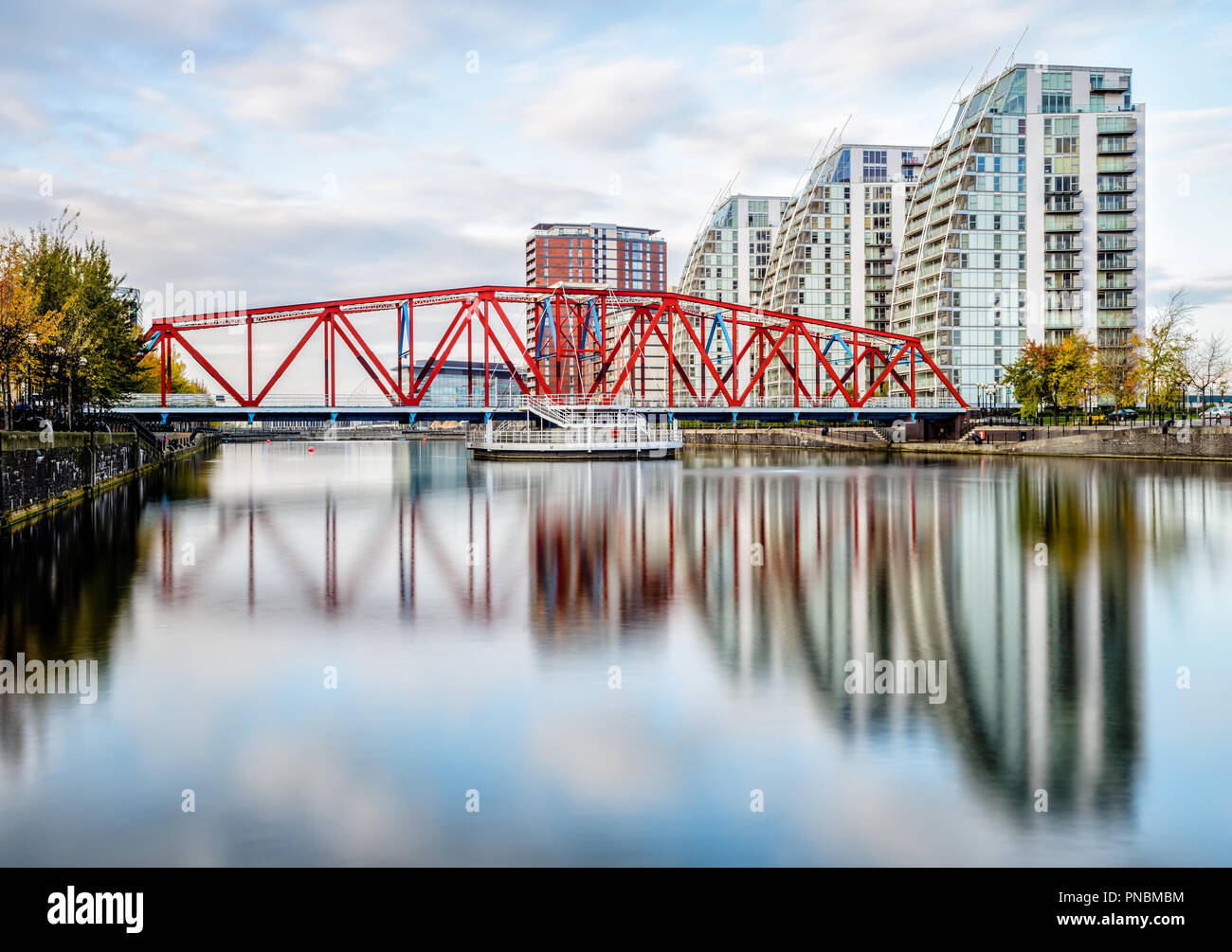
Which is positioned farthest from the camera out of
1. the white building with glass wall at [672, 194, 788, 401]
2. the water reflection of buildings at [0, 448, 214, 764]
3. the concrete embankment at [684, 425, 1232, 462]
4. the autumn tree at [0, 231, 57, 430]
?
the white building with glass wall at [672, 194, 788, 401]

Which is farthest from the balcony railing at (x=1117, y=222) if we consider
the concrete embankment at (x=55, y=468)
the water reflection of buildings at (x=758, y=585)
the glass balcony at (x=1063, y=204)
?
the concrete embankment at (x=55, y=468)

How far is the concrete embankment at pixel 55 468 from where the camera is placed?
2989 centimetres

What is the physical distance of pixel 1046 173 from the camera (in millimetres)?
124375

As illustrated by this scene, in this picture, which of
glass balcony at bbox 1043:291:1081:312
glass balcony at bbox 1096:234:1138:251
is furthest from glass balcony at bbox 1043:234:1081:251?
glass balcony at bbox 1043:291:1081:312

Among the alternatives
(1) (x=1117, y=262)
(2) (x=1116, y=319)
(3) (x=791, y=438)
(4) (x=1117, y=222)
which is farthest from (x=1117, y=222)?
(3) (x=791, y=438)

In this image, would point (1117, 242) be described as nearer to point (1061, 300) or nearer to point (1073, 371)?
point (1061, 300)

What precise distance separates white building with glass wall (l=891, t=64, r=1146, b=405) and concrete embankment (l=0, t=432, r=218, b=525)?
9706 cm

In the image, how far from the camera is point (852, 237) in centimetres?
15975

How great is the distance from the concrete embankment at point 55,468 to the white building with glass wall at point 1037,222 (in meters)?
97.1

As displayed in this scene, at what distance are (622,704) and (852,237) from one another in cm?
15750

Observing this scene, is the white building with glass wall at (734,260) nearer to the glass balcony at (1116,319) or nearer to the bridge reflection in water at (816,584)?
the glass balcony at (1116,319)

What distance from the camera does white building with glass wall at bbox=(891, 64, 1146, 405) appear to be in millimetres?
122688

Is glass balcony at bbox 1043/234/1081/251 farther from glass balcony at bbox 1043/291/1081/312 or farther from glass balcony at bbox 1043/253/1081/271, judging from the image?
glass balcony at bbox 1043/291/1081/312
